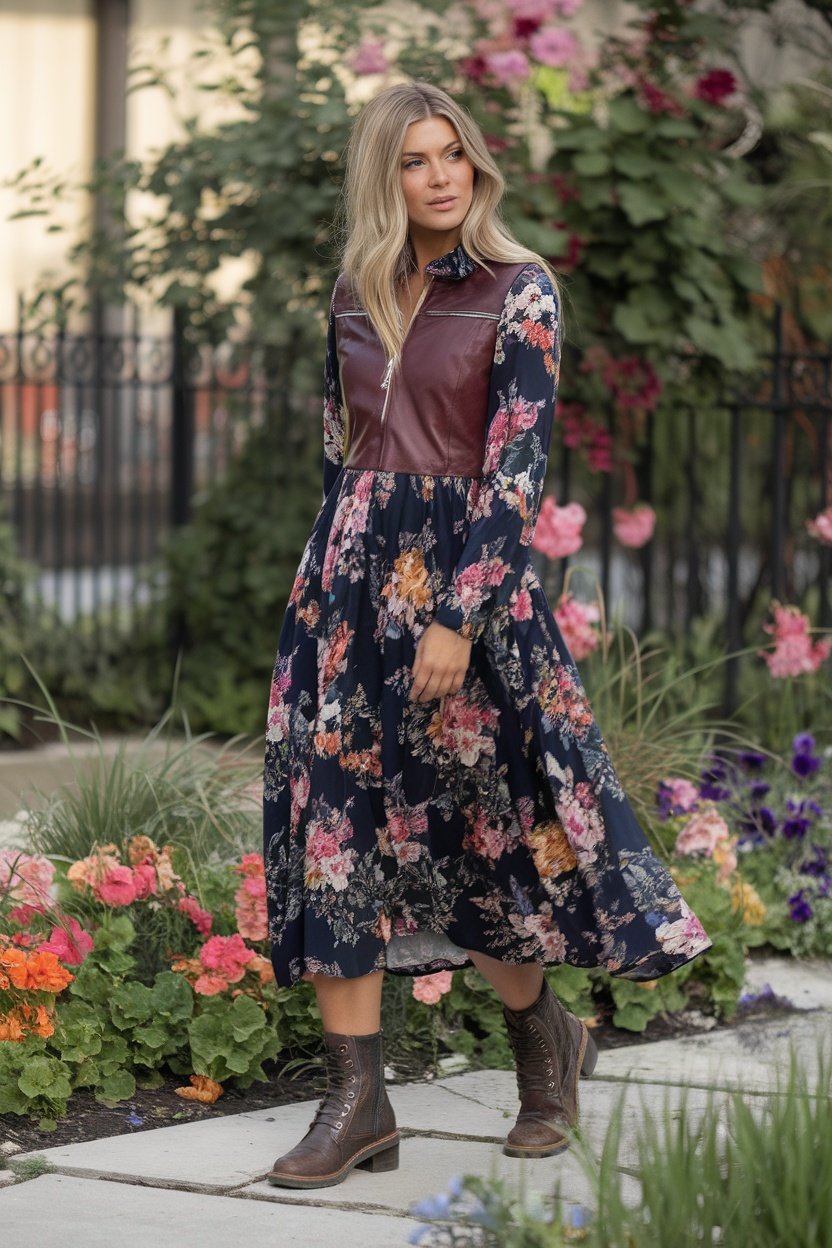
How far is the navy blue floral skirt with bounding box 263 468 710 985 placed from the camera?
307 centimetres

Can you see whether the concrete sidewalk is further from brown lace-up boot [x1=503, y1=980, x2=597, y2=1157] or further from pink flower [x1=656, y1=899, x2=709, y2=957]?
pink flower [x1=656, y1=899, x2=709, y2=957]

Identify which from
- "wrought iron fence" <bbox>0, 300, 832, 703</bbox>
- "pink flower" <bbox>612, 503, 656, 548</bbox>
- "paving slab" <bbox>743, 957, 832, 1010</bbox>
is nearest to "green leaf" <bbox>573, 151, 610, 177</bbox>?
"wrought iron fence" <bbox>0, 300, 832, 703</bbox>

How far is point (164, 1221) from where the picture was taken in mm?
2811

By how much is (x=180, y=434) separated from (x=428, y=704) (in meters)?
5.15

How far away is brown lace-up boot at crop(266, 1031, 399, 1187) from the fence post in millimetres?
4682

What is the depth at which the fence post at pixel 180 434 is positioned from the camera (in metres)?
7.82

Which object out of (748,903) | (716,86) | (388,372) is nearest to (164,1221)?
(388,372)

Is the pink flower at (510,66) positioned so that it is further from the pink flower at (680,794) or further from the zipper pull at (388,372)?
the zipper pull at (388,372)

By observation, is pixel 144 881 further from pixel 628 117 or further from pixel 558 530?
pixel 628 117

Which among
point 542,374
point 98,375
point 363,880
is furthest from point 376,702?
point 98,375

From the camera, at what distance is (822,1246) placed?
7.55 feet

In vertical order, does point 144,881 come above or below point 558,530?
below

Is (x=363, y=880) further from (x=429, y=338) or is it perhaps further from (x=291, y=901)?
(x=429, y=338)

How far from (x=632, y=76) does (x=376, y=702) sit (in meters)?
4.08
